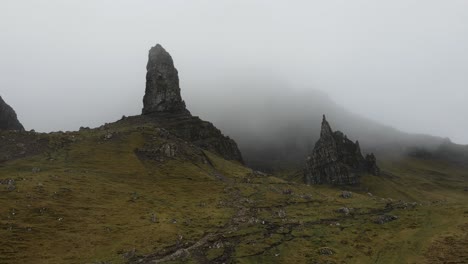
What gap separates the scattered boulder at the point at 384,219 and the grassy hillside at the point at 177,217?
5.09 ft

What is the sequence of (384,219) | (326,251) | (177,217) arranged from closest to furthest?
(326,251), (177,217), (384,219)

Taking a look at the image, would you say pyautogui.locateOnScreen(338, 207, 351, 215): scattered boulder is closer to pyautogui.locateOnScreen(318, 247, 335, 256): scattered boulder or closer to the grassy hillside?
the grassy hillside

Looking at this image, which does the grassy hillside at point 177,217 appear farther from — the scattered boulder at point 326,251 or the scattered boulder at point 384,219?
the scattered boulder at point 384,219

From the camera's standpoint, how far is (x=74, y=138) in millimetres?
176000

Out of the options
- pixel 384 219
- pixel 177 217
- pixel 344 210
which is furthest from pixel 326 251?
pixel 177 217

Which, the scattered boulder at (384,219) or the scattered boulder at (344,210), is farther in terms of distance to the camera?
A: the scattered boulder at (344,210)

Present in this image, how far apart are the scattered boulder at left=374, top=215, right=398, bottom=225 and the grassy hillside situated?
1.55 metres

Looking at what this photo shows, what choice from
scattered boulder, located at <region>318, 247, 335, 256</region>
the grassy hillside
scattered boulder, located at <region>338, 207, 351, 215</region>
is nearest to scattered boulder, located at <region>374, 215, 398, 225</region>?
the grassy hillside

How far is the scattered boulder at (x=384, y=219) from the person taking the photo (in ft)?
347

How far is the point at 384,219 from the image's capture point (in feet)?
351

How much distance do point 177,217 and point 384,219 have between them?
5840 cm

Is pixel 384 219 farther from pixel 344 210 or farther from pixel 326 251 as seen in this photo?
pixel 326 251

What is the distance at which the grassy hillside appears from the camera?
77.4 meters

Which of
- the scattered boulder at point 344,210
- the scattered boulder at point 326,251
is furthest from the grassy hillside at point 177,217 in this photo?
the scattered boulder at point 344,210
